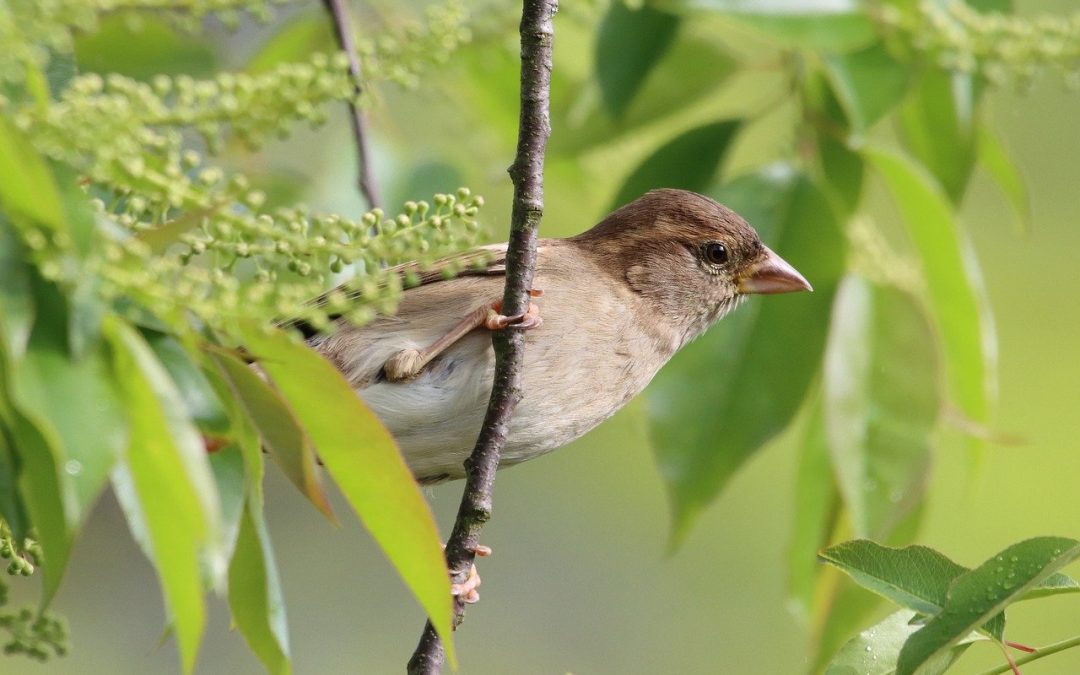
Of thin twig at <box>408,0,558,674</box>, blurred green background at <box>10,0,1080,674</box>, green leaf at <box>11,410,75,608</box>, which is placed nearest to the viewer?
green leaf at <box>11,410,75,608</box>

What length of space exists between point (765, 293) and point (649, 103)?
2.27 ft

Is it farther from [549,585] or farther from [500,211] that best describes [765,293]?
[549,585]

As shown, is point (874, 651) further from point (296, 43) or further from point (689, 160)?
point (296, 43)

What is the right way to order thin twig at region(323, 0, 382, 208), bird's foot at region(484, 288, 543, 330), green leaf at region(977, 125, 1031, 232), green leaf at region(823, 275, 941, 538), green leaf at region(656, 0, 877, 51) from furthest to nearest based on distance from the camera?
1. green leaf at region(977, 125, 1031, 232)
2. thin twig at region(323, 0, 382, 208)
3. green leaf at region(823, 275, 941, 538)
4. green leaf at region(656, 0, 877, 51)
5. bird's foot at region(484, 288, 543, 330)

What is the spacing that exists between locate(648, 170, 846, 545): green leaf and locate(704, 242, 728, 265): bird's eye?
0.56 feet

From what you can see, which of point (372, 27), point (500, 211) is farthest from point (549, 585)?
point (372, 27)

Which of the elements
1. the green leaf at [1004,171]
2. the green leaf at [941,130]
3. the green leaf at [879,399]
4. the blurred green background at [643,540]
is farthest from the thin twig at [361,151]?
the blurred green background at [643,540]

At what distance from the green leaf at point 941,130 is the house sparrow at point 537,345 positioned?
604mm

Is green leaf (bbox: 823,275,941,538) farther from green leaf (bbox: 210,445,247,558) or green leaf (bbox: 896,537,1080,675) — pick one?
green leaf (bbox: 210,445,247,558)

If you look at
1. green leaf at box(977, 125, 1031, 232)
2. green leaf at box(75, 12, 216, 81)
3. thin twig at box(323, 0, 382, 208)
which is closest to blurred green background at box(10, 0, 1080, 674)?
green leaf at box(75, 12, 216, 81)

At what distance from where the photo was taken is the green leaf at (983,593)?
188cm

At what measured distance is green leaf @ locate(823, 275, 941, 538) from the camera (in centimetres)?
341

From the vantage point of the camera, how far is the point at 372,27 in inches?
181

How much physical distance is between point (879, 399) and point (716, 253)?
71 centimetres
